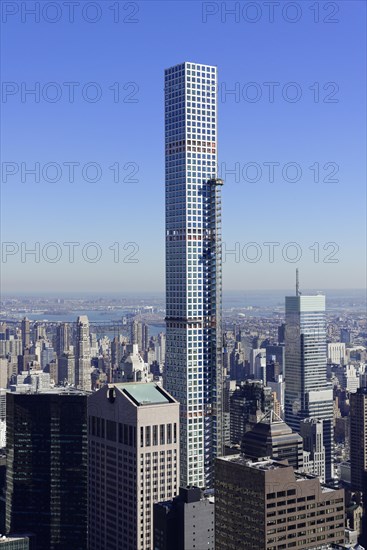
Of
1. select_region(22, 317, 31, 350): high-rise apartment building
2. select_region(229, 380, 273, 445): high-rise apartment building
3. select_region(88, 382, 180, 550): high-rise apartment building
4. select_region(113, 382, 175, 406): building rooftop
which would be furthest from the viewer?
select_region(22, 317, 31, 350): high-rise apartment building

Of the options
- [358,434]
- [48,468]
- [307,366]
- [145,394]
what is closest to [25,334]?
[307,366]

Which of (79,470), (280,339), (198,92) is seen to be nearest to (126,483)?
(79,470)

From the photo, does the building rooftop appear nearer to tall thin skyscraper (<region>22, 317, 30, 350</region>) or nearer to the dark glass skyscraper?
the dark glass skyscraper

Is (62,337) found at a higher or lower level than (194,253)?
lower

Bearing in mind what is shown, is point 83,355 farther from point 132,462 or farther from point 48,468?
point 132,462

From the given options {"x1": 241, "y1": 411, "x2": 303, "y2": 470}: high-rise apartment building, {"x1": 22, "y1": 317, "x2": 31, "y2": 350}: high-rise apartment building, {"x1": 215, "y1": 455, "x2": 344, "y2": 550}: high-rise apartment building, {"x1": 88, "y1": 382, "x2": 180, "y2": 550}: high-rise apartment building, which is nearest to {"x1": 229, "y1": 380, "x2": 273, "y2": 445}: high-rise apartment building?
{"x1": 241, "y1": 411, "x2": 303, "y2": 470}: high-rise apartment building

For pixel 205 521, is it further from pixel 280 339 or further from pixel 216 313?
pixel 280 339

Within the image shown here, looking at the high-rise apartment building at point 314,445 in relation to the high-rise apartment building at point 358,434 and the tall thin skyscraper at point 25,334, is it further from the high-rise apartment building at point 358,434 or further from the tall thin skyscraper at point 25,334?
the tall thin skyscraper at point 25,334

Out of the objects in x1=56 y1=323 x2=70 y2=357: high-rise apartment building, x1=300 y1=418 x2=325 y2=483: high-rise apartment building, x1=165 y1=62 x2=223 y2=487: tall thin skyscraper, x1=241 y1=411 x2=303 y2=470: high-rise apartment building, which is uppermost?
x1=165 y1=62 x2=223 y2=487: tall thin skyscraper
